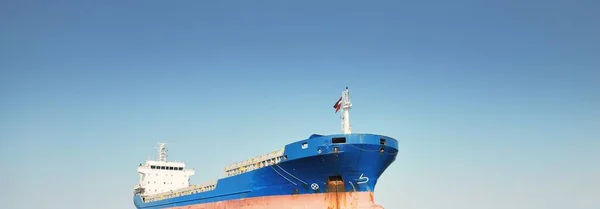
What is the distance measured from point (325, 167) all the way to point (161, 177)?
28611mm

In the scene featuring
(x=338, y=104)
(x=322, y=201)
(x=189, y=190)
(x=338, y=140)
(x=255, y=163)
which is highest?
(x=338, y=104)

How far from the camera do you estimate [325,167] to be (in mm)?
23266

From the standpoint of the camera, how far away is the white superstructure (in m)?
45.7

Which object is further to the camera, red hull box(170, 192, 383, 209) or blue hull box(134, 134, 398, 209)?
red hull box(170, 192, 383, 209)

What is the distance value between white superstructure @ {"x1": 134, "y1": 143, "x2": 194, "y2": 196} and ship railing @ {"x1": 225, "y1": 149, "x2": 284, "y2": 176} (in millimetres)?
18741

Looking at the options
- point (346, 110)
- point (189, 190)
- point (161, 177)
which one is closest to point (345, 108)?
point (346, 110)

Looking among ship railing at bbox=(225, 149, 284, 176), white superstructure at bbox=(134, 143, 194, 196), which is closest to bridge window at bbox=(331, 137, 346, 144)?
ship railing at bbox=(225, 149, 284, 176)

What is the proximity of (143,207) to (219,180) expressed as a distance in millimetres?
19276

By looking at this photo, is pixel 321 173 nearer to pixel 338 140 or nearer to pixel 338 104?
pixel 338 140

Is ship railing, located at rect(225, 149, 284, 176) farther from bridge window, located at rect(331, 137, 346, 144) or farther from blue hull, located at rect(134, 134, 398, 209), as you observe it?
bridge window, located at rect(331, 137, 346, 144)

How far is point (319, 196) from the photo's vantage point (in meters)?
23.8

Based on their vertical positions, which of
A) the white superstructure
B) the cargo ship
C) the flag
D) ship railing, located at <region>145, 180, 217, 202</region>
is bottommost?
the cargo ship

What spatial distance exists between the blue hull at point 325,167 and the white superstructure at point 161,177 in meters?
22.6

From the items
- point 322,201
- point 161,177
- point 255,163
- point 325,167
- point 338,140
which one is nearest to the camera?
A: point 338,140
